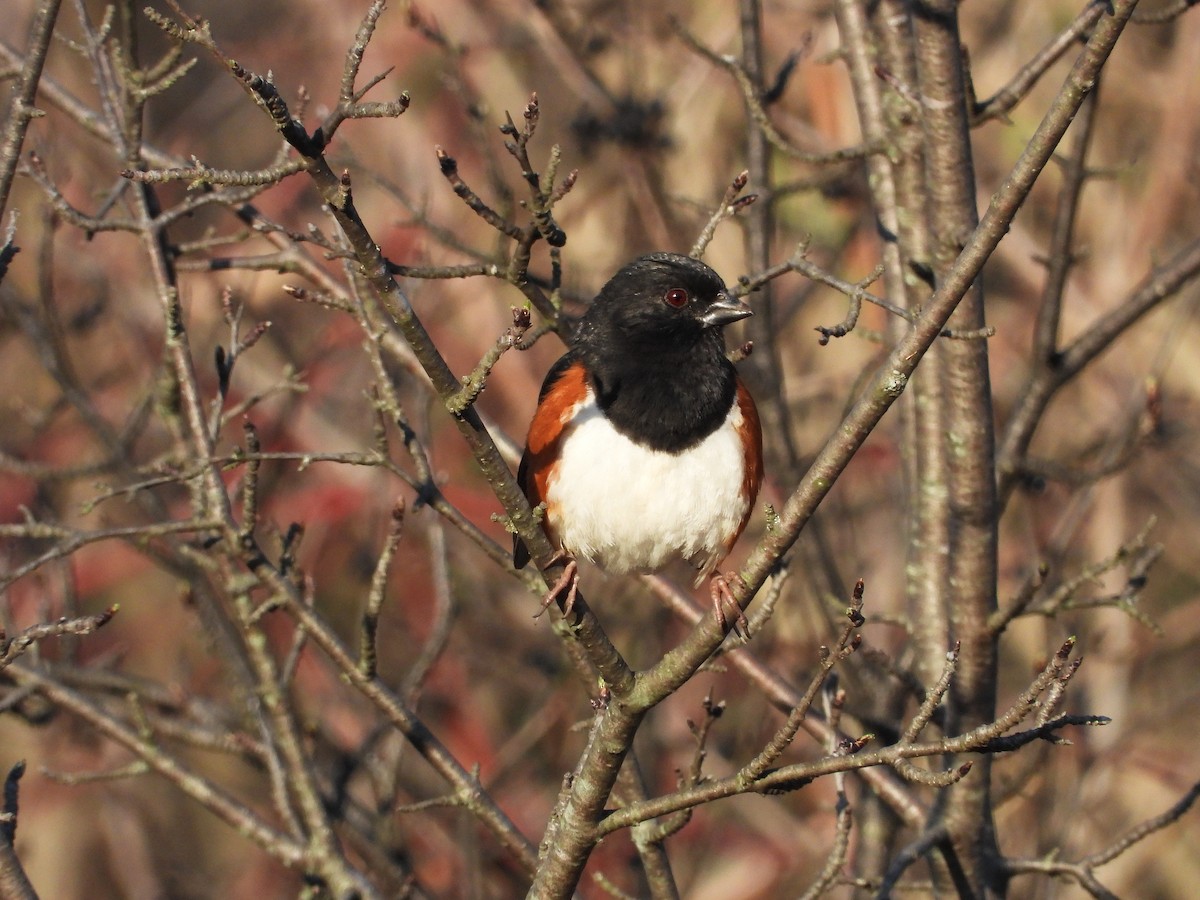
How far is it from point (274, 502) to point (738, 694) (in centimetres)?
202

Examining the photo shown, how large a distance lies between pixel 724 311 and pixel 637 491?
1.50ft

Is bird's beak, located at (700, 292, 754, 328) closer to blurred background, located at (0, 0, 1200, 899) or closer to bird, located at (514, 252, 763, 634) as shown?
bird, located at (514, 252, 763, 634)

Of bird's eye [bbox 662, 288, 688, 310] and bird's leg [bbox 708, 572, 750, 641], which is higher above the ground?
bird's eye [bbox 662, 288, 688, 310]

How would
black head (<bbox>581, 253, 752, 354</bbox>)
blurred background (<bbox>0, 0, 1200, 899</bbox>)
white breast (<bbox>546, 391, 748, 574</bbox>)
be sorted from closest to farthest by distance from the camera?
white breast (<bbox>546, 391, 748, 574</bbox>), black head (<bbox>581, 253, 752, 354</bbox>), blurred background (<bbox>0, 0, 1200, 899</bbox>)

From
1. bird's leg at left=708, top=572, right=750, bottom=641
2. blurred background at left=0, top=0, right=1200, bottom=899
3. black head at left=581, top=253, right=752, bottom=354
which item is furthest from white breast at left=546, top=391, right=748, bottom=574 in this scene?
blurred background at left=0, top=0, right=1200, bottom=899

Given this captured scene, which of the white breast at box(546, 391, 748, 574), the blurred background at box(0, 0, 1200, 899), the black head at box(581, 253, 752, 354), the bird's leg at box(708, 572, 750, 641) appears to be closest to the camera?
the bird's leg at box(708, 572, 750, 641)

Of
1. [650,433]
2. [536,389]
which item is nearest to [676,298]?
[650,433]

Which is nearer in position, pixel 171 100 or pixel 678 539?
pixel 678 539

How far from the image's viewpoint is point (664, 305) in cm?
309

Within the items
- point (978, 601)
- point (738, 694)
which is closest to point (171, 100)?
point (738, 694)

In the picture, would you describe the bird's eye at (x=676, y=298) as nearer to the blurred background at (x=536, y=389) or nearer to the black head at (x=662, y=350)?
the black head at (x=662, y=350)

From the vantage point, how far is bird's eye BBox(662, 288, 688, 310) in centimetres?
308

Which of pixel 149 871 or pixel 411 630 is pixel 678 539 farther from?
pixel 149 871

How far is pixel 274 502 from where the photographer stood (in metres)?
5.40
